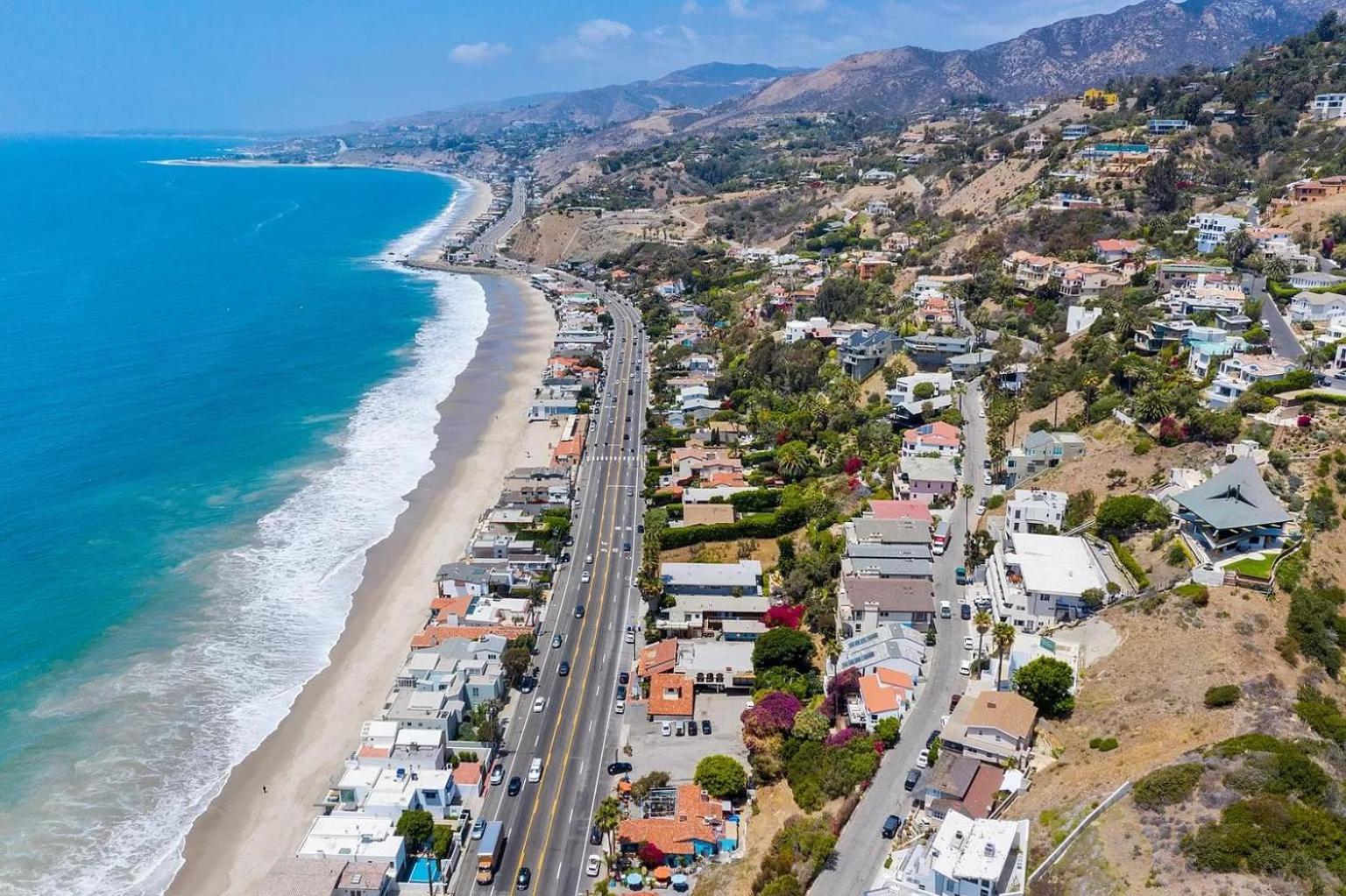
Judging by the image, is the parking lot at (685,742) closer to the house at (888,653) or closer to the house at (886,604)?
the house at (888,653)

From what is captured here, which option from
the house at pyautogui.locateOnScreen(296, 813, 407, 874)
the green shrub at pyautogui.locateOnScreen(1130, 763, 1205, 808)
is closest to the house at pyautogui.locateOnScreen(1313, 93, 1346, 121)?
the green shrub at pyautogui.locateOnScreen(1130, 763, 1205, 808)

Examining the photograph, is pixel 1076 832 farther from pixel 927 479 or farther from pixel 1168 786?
pixel 927 479

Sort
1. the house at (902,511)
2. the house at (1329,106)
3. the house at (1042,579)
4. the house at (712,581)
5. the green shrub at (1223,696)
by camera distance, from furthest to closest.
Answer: the house at (1329,106) → the house at (902,511) → the house at (712,581) → the house at (1042,579) → the green shrub at (1223,696)

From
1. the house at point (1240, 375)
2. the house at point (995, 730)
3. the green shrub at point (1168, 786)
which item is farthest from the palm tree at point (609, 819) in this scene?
the house at point (1240, 375)

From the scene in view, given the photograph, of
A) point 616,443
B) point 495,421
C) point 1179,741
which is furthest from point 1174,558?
point 495,421

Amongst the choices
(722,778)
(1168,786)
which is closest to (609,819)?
(722,778)

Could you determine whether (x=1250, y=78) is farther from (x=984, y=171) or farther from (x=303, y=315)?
(x=303, y=315)

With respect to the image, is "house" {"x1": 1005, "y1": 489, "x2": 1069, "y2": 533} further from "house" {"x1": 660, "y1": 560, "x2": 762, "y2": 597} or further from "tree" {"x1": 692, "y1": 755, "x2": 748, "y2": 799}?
"tree" {"x1": 692, "y1": 755, "x2": 748, "y2": 799}

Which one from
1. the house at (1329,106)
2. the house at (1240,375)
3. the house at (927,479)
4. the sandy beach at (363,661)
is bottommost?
the sandy beach at (363,661)
